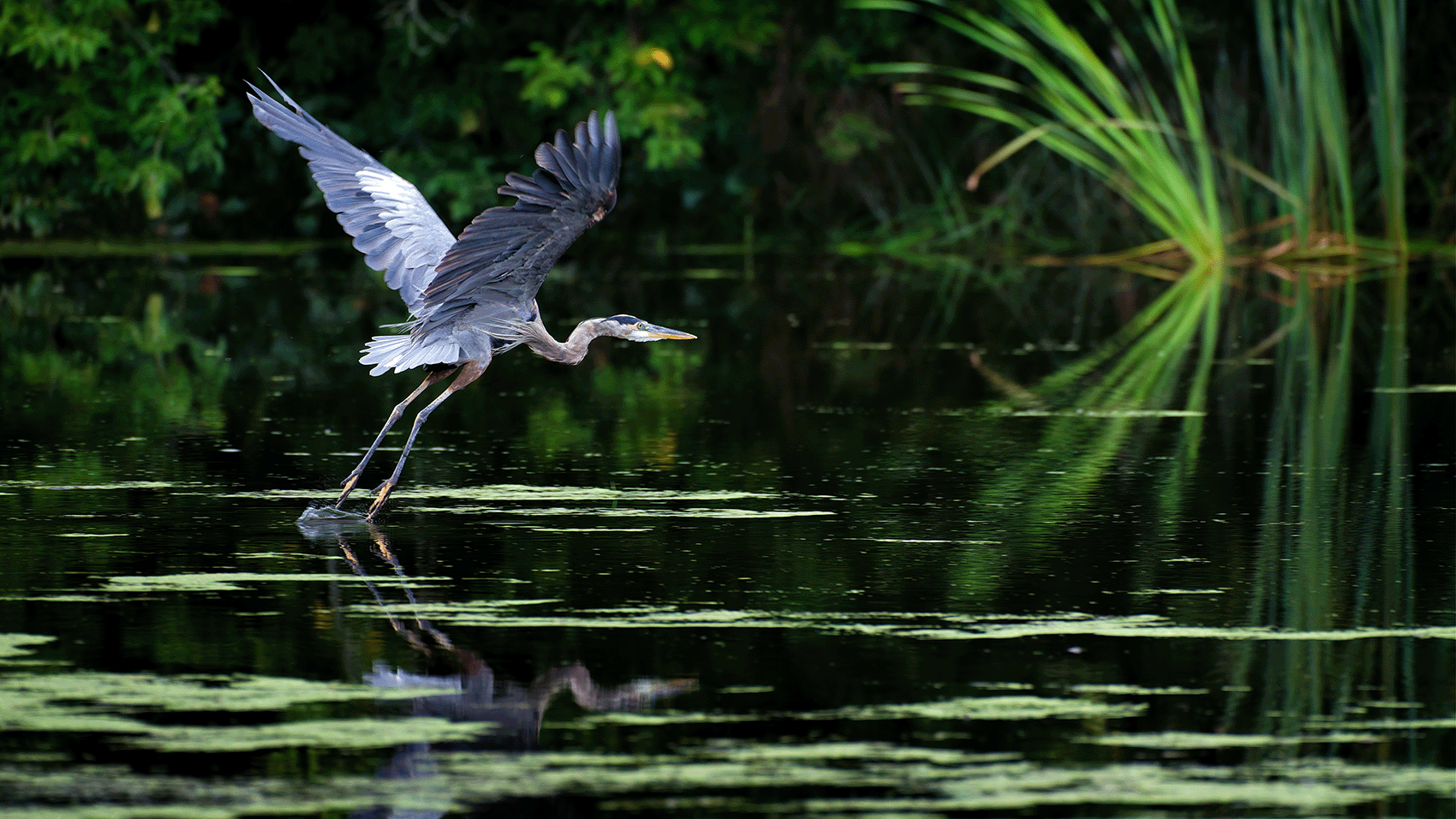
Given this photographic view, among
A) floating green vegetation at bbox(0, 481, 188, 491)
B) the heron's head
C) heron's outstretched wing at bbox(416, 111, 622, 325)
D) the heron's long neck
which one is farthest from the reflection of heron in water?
floating green vegetation at bbox(0, 481, 188, 491)

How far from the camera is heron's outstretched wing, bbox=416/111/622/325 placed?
6375 millimetres

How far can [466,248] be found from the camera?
680 cm

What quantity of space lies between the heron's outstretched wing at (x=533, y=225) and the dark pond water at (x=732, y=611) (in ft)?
2.37

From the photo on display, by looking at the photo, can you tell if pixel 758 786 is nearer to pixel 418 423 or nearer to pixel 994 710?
pixel 994 710

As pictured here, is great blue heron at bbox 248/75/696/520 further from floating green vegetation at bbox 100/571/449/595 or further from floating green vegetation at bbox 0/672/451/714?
floating green vegetation at bbox 0/672/451/714

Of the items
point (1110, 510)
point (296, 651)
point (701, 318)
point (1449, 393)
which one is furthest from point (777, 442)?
point (701, 318)

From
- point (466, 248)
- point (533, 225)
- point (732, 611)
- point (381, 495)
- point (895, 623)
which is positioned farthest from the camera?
point (381, 495)

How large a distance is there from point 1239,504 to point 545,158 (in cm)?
268

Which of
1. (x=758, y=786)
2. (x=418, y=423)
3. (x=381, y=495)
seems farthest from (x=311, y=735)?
(x=418, y=423)

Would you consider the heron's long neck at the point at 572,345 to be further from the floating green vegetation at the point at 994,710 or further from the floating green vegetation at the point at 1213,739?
the floating green vegetation at the point at 1213,739

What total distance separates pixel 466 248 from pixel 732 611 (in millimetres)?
1633

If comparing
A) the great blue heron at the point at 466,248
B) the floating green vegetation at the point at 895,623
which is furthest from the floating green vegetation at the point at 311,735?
the great blue heron at the point at 466,248

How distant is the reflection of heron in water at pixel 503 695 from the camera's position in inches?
179

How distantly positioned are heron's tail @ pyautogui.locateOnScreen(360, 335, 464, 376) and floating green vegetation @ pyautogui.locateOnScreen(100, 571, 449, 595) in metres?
1.05
